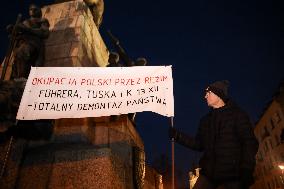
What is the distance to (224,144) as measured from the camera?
3.34 metres

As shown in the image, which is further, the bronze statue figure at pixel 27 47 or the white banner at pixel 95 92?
the bronze statue figure at pixel 27 47

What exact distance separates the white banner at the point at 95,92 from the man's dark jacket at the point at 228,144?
579mm

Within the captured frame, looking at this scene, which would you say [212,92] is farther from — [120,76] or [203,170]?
[120,76]

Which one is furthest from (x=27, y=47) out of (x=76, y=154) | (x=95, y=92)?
(x=76, y=154)

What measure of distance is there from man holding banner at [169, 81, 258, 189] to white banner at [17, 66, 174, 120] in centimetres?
55

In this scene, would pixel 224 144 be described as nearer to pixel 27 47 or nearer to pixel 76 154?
pixel 76 154

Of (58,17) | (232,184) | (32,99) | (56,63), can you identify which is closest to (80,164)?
(32,99)

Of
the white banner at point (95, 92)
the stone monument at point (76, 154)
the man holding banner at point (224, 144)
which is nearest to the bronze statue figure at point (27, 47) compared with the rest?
the stone monument at point (76, 154)

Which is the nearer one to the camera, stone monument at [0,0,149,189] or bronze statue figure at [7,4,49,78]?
stone monument at [0,0,149,189]

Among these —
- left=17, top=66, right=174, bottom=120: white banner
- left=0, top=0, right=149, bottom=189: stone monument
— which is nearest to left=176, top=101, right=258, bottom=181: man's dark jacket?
left=17, top=66, right=174, bottom=120: white banner

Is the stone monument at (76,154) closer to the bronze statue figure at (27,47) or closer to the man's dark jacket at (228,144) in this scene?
the bronze statue figure at (27,47)

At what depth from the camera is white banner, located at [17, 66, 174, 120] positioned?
374 centimetres

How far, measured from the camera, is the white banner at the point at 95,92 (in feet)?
12.3

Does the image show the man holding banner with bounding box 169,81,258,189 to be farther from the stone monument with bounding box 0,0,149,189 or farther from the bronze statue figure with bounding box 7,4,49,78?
the bronze statue figure with bounding box 7,4,49,78
